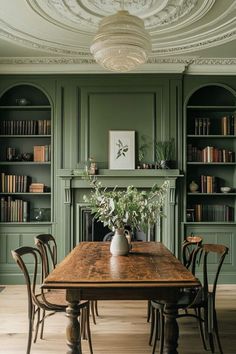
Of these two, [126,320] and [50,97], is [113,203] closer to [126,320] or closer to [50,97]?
[126,320]

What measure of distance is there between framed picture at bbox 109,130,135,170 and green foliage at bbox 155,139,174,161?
0.36 m

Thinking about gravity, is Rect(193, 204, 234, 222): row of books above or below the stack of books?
below

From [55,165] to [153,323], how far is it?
9.40 ft

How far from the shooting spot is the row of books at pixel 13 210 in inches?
218

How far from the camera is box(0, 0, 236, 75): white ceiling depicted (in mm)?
3826

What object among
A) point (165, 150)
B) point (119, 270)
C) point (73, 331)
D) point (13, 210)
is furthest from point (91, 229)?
point (73, 331)

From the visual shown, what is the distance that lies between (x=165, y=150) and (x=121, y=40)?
8.10 feet

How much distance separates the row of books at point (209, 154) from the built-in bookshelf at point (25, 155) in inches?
80.9

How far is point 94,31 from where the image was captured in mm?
4418

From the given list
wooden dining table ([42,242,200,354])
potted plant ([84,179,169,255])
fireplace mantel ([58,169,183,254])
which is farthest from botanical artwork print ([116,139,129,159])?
wooden dining table ([42,242,200,354])

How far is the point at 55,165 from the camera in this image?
18.1 ft

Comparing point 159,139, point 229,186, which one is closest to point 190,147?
point 159,139

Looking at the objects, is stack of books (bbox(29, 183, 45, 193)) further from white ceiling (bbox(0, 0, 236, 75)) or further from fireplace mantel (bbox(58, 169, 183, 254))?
white ceiling (bbox(0, 0, 236, 75))

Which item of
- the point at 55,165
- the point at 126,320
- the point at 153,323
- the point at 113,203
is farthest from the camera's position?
the point at 55,165
